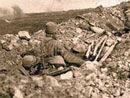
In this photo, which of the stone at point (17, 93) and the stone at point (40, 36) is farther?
the stone at point (40, 36)

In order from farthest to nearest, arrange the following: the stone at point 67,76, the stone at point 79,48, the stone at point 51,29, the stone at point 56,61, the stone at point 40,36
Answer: the stone at point 51,29 < the stone at point 40,36 < the stone at point 79,48 < the stone at point 56,61 < the stone at point 67,76

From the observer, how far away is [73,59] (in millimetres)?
17656

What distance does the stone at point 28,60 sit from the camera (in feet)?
57.9

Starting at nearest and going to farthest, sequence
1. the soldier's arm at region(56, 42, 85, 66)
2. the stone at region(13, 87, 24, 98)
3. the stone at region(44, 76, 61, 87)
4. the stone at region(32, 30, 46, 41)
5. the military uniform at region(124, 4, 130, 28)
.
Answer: the stone at region(13, 87, 24, 98) → the stone at region(44, 76, 61, 87) → the soldier's arm at region(56, 42, 85, 66) → the stone at region(32, 30, 46, 41) → the military uniform at region(124, 4, 130, 28)

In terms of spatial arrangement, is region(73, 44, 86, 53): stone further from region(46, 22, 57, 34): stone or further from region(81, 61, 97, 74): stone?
region(46, 22, 57, 34): stone

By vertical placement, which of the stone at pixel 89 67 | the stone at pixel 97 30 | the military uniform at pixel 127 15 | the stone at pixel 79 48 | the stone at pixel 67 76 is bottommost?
the stone at pixel 67 76

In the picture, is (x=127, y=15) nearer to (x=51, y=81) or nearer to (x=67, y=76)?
(x=67, y=76)

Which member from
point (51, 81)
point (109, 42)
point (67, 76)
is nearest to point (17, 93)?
point (51, 81)

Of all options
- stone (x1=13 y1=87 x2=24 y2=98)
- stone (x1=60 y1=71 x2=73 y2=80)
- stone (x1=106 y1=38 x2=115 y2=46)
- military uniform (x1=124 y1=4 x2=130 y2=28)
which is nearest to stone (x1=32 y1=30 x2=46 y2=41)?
stone (x1=106 y1=38 x2=115 y2=46)

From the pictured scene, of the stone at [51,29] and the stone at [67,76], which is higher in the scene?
the stone at [51,29]

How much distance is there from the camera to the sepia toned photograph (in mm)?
14656

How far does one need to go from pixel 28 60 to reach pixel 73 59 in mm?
2604

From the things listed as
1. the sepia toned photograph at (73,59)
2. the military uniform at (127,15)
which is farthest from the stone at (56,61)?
the military uniform at (127,15)

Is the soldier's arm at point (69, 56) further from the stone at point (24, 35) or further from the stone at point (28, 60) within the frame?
the stone at point (24, 35)
